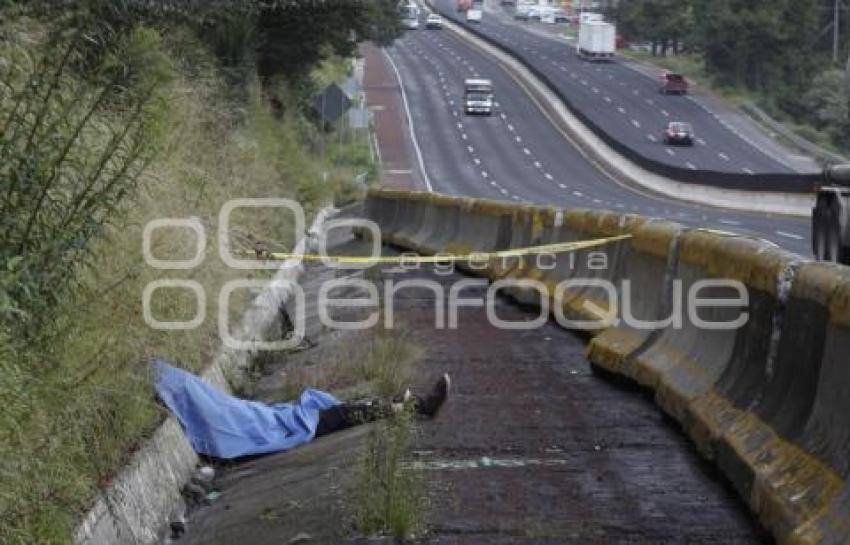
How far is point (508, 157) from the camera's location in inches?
3364

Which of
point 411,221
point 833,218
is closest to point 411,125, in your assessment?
point 411,221

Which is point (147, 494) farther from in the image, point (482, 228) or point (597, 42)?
point (597, 42)

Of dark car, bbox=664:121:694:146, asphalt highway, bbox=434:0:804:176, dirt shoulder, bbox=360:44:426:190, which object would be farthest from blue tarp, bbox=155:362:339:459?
dark car, bbox=664:121:694:146

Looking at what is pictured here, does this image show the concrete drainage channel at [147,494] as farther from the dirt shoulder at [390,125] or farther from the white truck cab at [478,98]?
the white truck cab at [478,98]

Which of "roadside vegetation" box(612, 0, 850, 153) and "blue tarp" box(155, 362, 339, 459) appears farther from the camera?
"roadside vegetation" box(612, 0, 850, 153)

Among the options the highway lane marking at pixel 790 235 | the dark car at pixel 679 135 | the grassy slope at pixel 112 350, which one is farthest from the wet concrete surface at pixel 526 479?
the dark car at pixel 679 135

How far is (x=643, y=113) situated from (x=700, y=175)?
124ft

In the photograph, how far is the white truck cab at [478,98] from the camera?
9850 centimetres

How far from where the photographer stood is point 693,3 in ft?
408

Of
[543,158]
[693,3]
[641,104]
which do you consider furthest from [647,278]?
[693,3]

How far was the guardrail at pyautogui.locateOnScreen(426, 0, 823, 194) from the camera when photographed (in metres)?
49.6

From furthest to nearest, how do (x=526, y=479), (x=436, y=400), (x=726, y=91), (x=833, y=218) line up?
(x=726, y=91)
(x=833, y=218)
(x=436, y=400)
(x=526, y=479)

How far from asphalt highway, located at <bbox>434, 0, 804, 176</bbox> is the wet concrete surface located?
6556 centimetres

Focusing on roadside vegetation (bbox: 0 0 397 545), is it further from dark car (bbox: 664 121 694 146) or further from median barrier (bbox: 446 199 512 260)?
dark car (bbox: 664 121 694 146)
